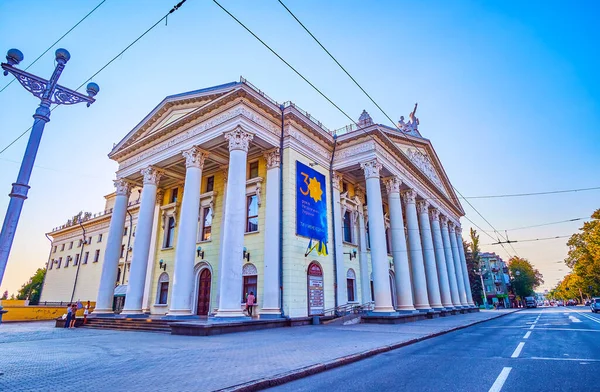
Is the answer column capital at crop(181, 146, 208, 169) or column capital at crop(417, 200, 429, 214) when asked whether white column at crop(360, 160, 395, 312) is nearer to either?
column capital at crop(417, 200, 429, 214)

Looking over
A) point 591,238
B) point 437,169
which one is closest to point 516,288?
point 591,238

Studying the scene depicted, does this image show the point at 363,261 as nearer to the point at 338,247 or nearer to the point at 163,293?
the point at 338,247

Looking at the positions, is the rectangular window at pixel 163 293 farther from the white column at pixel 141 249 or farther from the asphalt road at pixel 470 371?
the asphalt road at pixel 470 371

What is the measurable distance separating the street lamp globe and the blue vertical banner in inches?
494

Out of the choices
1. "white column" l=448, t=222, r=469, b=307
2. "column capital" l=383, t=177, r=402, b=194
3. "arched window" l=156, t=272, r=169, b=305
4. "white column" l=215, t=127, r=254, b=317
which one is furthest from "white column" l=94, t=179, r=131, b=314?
"white column" l=448, t=222, r=469, b=307

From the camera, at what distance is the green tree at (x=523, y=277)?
72.8 m

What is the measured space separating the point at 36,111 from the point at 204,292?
15778 millimetres

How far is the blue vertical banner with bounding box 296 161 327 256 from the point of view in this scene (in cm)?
1761

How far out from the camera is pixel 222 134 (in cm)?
1686

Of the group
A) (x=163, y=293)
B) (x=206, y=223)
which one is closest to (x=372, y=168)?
(x=206, y=223)

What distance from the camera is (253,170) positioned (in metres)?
20.2

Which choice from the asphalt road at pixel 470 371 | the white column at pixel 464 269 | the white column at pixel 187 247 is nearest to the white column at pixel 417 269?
the asphalt road at pixel 470 371

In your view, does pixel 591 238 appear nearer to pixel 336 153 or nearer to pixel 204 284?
pixel 336 153

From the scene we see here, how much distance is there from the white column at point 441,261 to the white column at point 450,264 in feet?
2.76
